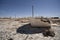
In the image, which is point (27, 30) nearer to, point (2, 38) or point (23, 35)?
point (23, 35)

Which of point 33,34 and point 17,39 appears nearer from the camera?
point 17,39

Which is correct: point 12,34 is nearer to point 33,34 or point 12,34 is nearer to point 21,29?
point 21,29

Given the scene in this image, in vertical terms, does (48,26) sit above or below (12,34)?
above

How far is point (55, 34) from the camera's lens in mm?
6316

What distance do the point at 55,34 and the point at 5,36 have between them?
11.6ft

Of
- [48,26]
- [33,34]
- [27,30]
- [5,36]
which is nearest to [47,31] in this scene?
[48,26]

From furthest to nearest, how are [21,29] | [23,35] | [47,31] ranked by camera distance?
[21,29] < [47,31] < [23,35]

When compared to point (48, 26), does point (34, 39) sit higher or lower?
lower

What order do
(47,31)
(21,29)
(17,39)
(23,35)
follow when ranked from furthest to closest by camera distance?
1. (21,29)
2. (47,31)
3. (23,35)
4. (17,39)

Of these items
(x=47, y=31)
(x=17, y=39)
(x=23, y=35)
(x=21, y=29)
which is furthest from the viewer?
(x=21, y=29)

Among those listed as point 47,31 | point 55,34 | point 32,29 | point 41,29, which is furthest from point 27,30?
point 55,34

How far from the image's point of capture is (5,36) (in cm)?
589

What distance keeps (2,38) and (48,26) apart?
339 centimetres

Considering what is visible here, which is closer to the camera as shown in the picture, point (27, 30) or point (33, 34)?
point (33, 34)
